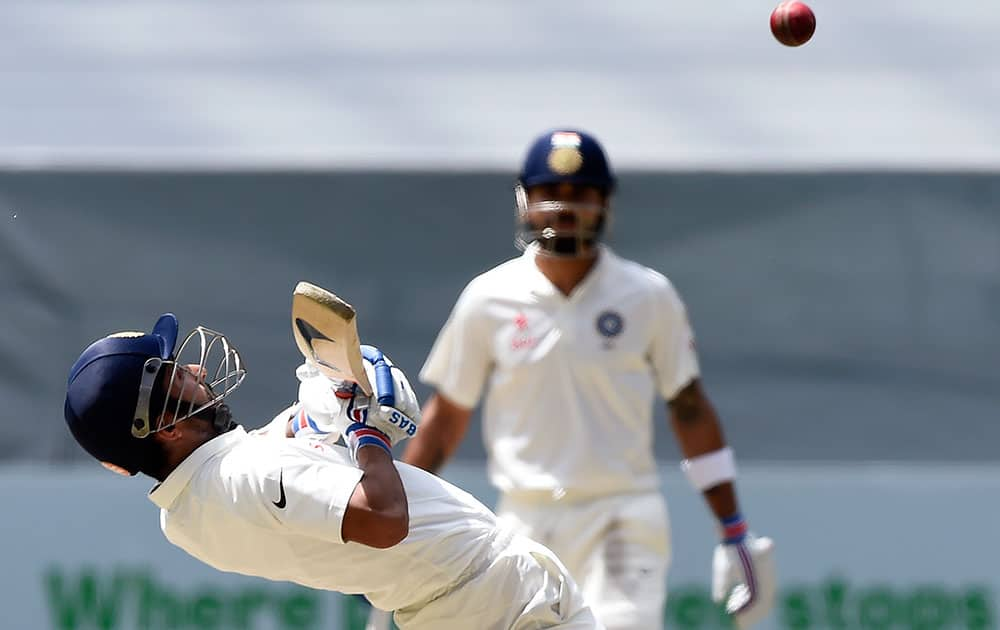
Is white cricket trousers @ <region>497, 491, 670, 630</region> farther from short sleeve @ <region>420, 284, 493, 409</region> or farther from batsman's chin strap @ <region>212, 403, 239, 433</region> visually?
batsman's chin strap @ <region>212, 403, 239, 433</region>

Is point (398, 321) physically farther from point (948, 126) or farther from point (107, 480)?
point (948, 126)

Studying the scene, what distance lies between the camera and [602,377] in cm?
423

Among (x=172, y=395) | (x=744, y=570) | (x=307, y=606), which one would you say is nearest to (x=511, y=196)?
(x=307, y=606)

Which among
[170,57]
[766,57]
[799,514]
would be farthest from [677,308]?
[170,57]

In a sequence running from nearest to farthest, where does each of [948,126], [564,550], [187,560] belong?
[564,550] < [187,560] < [948,126]

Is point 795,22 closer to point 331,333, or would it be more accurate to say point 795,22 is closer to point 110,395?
point 331,333

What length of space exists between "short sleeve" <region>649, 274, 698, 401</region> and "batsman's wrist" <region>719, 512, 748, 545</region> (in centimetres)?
35

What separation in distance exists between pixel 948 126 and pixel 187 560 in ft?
9.34

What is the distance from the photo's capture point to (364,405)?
265cm

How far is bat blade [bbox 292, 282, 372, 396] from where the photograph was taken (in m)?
2.59

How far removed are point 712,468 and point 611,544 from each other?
356 mm

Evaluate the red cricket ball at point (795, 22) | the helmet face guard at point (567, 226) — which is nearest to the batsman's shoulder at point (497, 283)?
the helmet face guard at point (567, 226)

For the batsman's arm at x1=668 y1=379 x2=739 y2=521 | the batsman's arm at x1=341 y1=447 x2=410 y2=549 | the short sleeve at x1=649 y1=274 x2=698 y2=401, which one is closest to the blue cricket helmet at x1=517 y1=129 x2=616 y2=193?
the short sleeve at x1=649 y1=274 x2=698 y2=401

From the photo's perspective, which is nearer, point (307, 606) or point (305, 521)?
point (305, 521)
